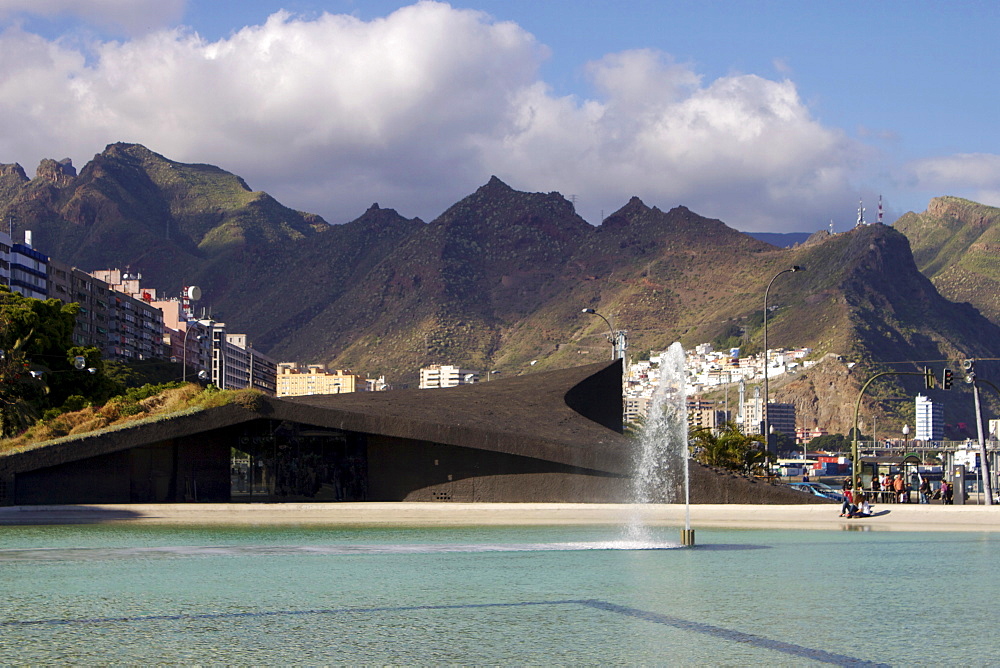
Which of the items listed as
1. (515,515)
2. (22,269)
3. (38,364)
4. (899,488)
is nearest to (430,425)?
(515,515)

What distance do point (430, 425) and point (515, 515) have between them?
522 centimetres

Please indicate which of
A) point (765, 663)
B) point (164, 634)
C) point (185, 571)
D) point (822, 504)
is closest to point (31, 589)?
point (185, 571)

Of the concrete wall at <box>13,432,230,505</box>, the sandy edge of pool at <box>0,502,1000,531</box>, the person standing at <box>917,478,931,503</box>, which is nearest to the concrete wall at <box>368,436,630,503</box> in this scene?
the sandy edge of pool at <box>0,502,1000,531</box>

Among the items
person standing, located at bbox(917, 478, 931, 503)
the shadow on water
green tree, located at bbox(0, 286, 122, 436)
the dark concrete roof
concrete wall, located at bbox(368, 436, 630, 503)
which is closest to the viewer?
the shadow on water

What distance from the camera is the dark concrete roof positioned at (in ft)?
112

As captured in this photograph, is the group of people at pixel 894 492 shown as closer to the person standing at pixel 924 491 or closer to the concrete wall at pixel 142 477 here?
the person standing at pixel 924 491

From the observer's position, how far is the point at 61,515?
30266 mm

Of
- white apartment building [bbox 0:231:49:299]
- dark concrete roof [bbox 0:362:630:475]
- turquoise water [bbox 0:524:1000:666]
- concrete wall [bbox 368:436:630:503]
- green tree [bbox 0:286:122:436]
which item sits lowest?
turquoise water [bbox 0:524:1000:666]

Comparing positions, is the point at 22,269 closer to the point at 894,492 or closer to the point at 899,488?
the point at 894,492

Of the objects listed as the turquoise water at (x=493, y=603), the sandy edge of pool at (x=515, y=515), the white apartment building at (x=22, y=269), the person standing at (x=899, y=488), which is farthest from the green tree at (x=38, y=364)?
the white apartment building at (x=22, y=269)

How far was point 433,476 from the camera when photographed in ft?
124

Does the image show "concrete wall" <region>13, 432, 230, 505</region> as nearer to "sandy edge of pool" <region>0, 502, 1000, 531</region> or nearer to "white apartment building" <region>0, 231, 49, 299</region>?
"sandy edge of pool" <region>0, 502, 1000, 531</region>

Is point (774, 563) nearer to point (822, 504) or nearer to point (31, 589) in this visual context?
point (31, 589)

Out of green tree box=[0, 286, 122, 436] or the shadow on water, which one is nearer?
the shadow on water
